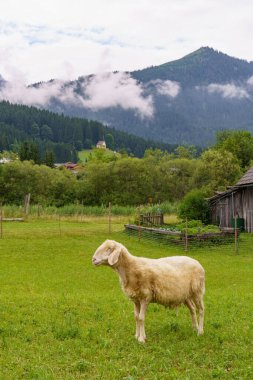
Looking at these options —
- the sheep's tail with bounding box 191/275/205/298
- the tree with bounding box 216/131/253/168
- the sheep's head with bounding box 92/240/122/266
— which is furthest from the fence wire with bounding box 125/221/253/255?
the tree with bounding box 216/131/253/168

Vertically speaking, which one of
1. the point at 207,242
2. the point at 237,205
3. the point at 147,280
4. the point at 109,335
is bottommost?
the point at 109,335

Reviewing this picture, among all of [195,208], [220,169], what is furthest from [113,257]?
[220,169]

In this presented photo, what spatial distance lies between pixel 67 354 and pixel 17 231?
83.2 ft

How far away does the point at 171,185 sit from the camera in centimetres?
7912

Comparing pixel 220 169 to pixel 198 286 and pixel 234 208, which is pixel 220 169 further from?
pixel 198 286

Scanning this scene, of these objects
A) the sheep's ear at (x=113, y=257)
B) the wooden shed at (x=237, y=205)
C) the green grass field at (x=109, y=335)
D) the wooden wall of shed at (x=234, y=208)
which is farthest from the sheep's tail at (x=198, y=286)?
the wooden wall of shed at (x=234, y=208)

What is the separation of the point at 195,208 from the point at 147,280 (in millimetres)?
31419

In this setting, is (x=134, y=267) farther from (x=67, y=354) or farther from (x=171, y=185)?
(x=171, y=185)

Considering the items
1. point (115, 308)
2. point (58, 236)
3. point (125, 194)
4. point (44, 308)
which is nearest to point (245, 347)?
point (115, 308)

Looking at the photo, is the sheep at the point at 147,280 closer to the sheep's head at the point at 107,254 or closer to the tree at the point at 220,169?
the sheep's head at the point at 107,254

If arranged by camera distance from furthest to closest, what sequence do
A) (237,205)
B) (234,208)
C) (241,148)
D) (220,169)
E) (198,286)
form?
1. (241,148)
2. (220,169)
3. (234,208)
4. (237,205)
5. (198,286)

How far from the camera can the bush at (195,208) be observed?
39.8m

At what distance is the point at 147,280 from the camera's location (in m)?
9.17

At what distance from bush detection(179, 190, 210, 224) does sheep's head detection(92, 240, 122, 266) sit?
31.0 metres
